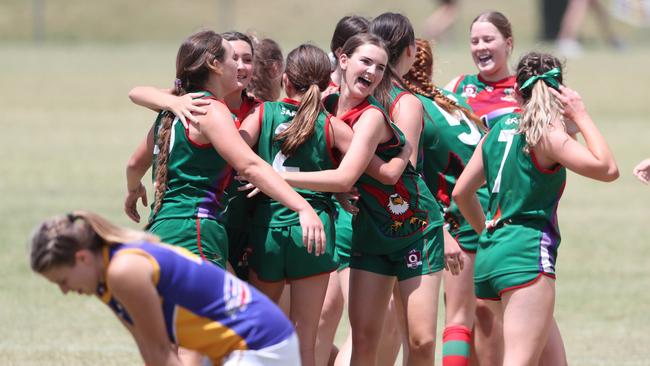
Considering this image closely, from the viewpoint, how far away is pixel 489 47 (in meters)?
7.00

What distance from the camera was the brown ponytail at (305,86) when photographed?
5523mm

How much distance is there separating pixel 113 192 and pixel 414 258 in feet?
30.0

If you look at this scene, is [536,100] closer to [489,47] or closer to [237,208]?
[237,208]

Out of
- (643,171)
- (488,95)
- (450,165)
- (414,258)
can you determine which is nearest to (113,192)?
(488,95)

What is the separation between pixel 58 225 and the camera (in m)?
4.01

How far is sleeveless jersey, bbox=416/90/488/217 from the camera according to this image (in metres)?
6.43

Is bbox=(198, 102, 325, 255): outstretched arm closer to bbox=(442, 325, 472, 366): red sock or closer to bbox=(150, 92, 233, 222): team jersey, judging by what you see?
bbox=(150, 92, 233, 222): team jersey

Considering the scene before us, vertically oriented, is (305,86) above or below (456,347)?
above

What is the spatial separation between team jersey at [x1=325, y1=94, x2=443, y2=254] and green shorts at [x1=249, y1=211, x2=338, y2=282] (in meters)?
0.30

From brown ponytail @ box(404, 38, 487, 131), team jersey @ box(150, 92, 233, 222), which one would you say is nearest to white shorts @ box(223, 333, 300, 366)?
team jersey @ box(150, 92, 233, 222)

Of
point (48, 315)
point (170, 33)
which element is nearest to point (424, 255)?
point (48, 315)

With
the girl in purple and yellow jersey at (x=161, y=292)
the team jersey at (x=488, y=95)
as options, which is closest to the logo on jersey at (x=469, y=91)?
the team jersey at (x=488, y=95)

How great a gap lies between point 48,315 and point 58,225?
4.95 meters

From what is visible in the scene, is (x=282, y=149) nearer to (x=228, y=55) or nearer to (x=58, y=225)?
(x=228, y=55)
